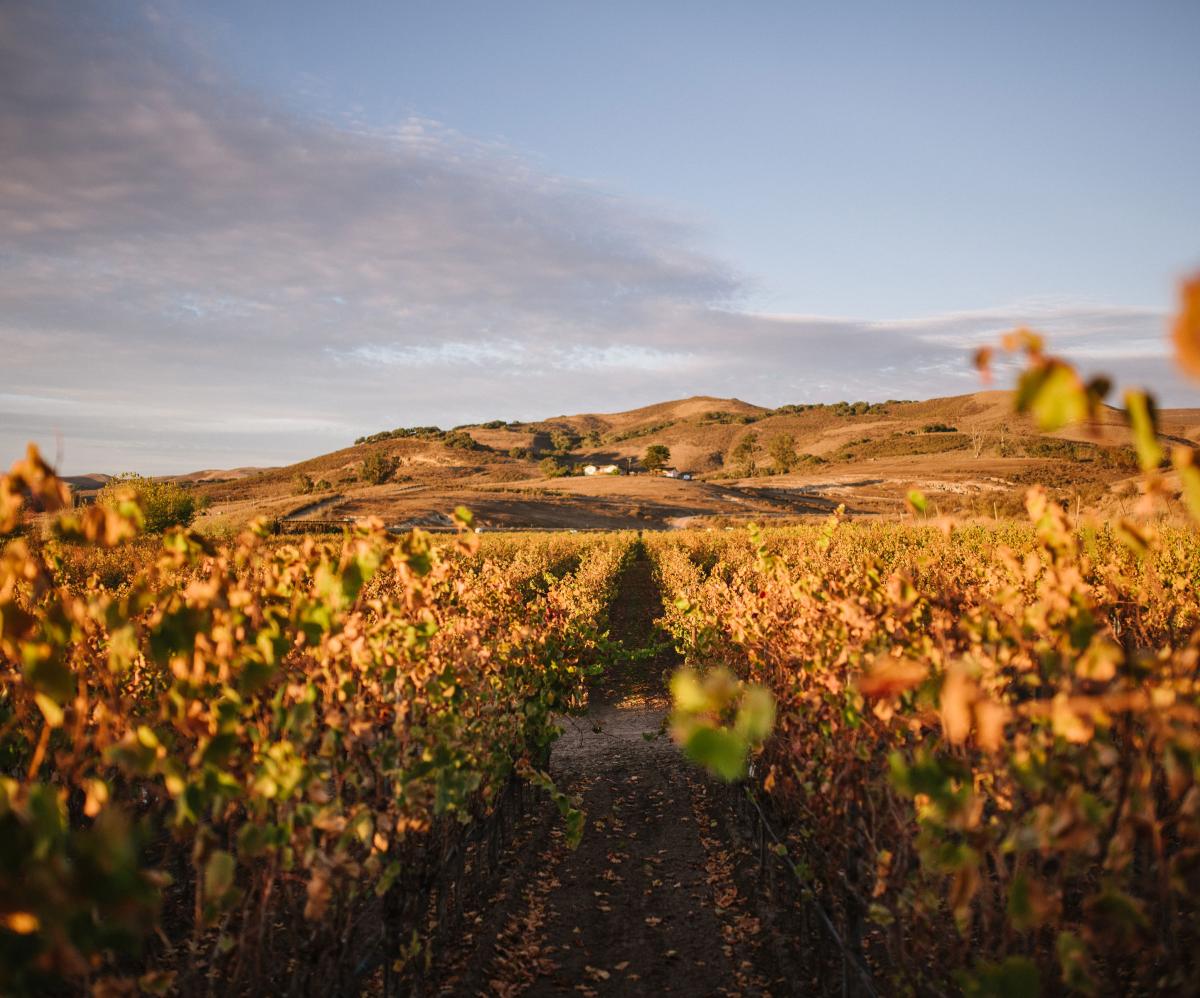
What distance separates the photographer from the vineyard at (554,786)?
5.62 ft

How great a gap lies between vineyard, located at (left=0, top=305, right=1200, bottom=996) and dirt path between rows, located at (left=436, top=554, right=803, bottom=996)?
32 millimetres

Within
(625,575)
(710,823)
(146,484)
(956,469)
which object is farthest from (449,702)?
(956,469)

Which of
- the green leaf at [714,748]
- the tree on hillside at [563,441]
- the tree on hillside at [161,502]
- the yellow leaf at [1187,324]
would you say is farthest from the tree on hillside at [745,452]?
the yellow leaf at [1187,324]

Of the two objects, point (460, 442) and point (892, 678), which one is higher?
point (460, 442)

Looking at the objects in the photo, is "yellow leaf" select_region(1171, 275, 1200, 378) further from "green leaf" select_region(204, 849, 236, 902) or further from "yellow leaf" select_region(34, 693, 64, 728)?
"yellow leaf" select_region(34, 693, 64, 728)

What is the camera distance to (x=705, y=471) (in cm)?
13238

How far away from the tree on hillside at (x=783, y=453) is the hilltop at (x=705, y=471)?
0.71 feet

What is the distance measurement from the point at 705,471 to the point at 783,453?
18.6 m

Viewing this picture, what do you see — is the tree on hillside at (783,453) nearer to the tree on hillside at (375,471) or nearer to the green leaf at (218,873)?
the tree on hillside at (375,471)

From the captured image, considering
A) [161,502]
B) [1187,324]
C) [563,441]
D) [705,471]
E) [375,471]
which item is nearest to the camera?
[1187,324]

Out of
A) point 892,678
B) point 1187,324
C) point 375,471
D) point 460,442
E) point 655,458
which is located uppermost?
point 460,442

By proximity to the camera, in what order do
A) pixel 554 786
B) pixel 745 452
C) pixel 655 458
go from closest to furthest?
pixel 554 786 < pixel 655 458 < pixel 745 452

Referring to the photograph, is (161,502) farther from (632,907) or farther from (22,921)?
(22,921)

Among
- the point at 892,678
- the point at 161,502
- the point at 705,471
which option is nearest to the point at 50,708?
the point at 892,678
